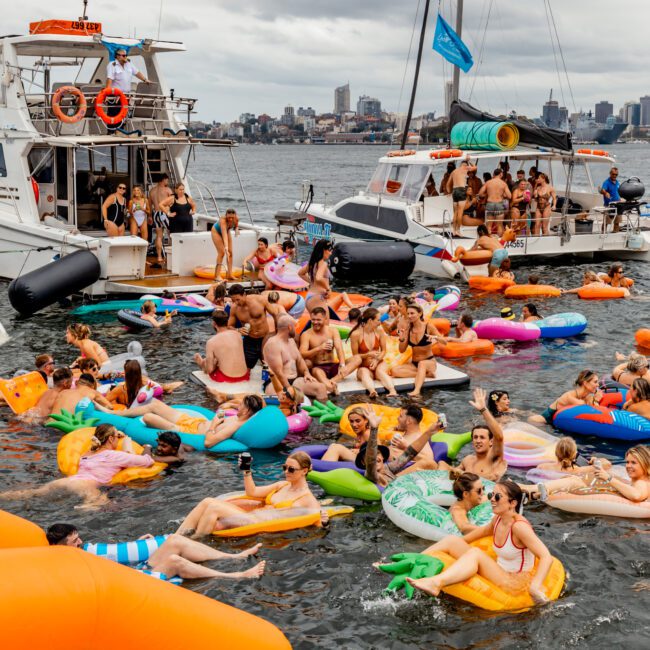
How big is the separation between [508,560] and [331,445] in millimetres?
3278

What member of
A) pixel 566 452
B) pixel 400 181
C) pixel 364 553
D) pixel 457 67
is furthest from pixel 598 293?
pixel 364 553

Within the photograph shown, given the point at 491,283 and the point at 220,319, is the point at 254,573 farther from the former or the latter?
the point at 491,283

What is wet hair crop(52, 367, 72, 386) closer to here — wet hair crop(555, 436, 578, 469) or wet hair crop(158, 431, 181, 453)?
wet hair crop(158, 431, 181, 453)

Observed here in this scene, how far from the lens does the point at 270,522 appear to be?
9.34m

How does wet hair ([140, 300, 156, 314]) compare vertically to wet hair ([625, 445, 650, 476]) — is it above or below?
above

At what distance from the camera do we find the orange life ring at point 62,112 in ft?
62.7

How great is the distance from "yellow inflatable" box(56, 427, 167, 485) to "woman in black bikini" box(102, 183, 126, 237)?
9237 mm

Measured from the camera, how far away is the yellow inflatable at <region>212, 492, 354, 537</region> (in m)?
9.23

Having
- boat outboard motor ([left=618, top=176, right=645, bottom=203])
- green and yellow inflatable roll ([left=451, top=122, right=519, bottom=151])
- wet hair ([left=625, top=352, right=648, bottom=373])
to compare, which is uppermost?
green and yellow inflatable roll ([left=451, top=122, right=519, bottom=151])

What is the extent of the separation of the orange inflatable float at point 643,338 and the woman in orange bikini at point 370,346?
5364 millimetres

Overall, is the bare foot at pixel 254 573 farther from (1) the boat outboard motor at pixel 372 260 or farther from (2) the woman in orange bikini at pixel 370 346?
(1) the boat outboard motor at pixel 372 260

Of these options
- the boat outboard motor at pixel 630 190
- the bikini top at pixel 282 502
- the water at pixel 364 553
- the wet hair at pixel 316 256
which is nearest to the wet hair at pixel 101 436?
the water at pixel 364 553

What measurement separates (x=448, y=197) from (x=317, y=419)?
13352 mm

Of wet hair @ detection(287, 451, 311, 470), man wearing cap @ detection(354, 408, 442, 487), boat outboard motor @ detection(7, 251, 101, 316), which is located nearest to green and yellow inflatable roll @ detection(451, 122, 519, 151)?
boat outboard motor @ detection(7, 251, 101, 316)
